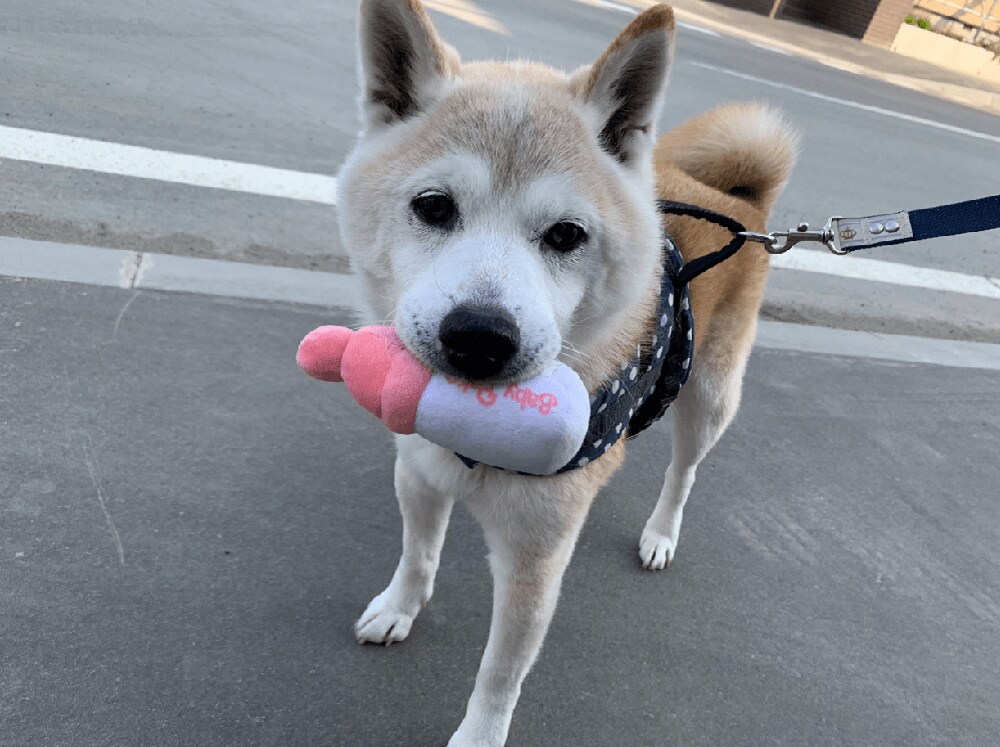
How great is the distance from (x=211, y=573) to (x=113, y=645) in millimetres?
329

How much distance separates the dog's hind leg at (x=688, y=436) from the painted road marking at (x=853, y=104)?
28.2ft

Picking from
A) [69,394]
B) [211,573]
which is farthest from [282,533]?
[69,394]

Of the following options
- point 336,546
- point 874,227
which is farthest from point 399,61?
point 336,546

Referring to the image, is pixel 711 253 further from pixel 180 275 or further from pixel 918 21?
pixel 918 21

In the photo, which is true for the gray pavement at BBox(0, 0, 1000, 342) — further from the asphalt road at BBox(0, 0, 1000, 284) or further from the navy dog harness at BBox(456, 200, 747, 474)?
the navy dog harness at BBox(456, 200, 747, 474)

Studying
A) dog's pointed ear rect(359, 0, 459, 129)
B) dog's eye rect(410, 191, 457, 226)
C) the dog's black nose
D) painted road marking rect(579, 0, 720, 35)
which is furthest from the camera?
painted road marking rect(579, 0, 720, 35)

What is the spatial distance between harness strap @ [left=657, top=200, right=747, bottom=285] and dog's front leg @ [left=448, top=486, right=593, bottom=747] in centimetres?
68

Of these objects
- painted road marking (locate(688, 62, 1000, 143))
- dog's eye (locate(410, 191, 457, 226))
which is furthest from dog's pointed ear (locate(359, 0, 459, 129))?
painted road marking (locate(688, 62, 1000, 143))

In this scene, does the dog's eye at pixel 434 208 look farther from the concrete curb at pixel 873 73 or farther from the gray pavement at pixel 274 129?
the concrete curb at pixel 873 73

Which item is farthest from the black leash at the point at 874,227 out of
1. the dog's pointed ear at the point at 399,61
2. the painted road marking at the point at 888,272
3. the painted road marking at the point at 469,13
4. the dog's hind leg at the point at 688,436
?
the painted road marking at the point at 469,13

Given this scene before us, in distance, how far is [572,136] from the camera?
171 centimetres

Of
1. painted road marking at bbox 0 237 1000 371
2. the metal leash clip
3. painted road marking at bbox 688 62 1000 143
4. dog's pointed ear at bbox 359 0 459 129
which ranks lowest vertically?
painted road marking at bbox 688 62 1000 143

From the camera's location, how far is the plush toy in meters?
1.48

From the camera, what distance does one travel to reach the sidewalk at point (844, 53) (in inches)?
548
